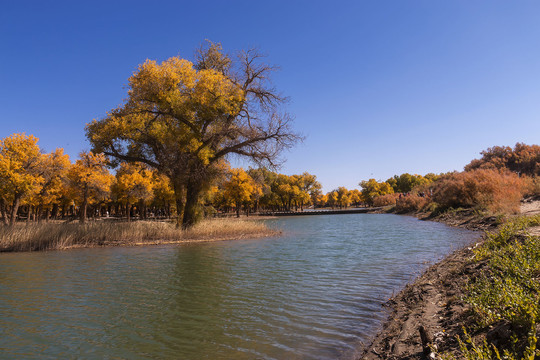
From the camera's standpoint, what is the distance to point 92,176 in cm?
3622

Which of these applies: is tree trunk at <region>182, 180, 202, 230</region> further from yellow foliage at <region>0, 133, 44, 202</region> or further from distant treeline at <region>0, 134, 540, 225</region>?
yellow foliage at <region>0, 133, 44, 202</region>

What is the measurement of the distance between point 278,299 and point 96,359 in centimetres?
436

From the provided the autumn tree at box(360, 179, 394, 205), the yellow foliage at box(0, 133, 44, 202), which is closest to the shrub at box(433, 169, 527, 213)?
the yellow foliage at box(0, 133, 44, 202)

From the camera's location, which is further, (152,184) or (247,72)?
(152,184)

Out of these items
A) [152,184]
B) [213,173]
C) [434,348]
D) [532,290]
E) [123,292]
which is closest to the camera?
[434,348]

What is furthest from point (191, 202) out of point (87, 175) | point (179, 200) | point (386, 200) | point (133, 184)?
point (386, 200)

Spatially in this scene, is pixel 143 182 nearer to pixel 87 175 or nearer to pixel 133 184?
pixel 133 184

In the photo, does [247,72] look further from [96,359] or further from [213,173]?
[96,359]

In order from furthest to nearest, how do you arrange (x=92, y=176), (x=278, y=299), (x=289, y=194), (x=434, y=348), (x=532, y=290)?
(x=289, y=194) < (x=92, y=176) < (x=278, y=299) < (x=532, y=290) < (x=434, y=348)

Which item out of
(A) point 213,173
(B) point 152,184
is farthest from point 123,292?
(B) point 152,184

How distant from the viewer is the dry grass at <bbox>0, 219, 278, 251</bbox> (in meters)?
19.1

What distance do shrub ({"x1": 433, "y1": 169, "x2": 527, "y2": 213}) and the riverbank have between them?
16.8 metres

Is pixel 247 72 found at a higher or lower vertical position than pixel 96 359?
higher

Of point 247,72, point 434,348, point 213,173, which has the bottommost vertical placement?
point 434,348
